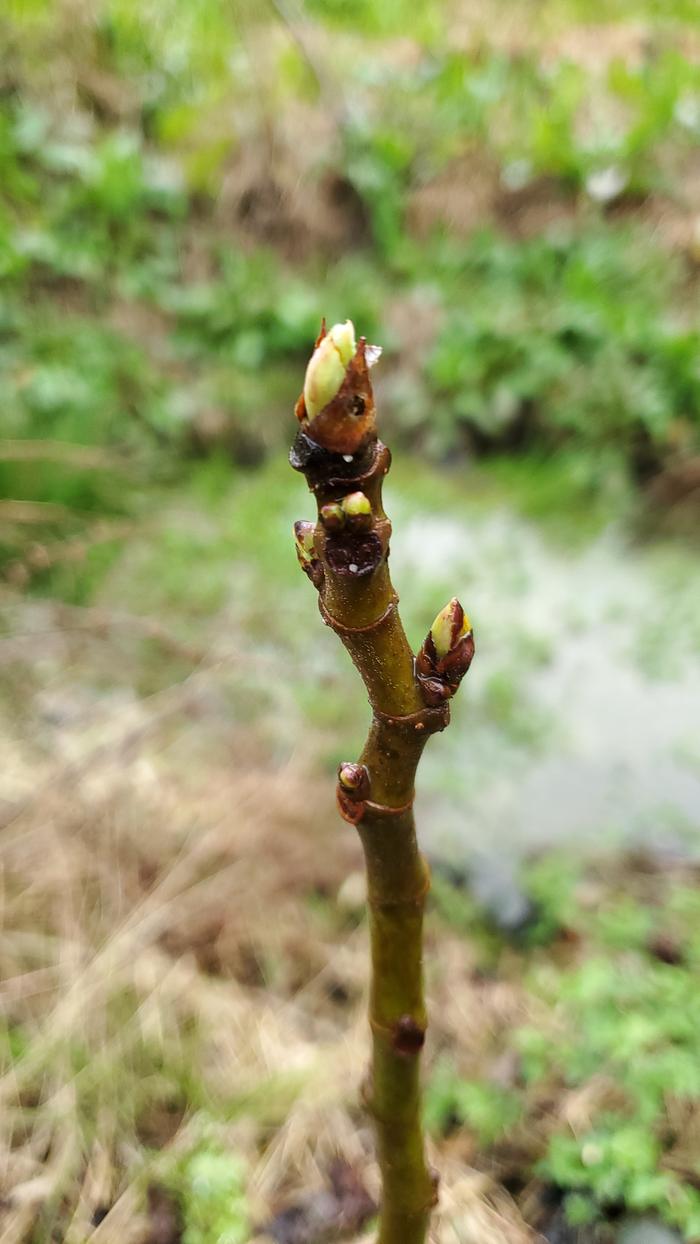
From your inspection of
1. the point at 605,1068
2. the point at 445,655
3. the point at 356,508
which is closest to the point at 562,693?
the point at 605,1068

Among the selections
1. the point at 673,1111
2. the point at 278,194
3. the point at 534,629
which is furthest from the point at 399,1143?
the point at 278,194

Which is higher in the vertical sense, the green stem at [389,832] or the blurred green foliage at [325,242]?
the blurred green foliage at [325,242]

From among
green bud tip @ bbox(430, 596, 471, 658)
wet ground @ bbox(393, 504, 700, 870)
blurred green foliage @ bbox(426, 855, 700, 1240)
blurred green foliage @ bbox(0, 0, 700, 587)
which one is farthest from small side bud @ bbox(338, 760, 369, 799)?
blurred green foliage @ bbox(0, 0, 700, 587)

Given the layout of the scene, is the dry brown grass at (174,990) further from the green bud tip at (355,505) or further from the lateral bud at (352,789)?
the green bud tip at (355,505)

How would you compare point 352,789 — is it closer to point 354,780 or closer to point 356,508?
point 354,780

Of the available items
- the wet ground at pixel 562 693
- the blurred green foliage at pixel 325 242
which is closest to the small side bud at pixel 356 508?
the wet ground at pixel 562 693

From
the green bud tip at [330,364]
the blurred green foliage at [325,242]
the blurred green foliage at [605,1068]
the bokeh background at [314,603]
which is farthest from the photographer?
the blurred green foliage at [325,242]

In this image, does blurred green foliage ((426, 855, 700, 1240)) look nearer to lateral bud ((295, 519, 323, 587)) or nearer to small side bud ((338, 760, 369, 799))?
small side bud ((338, 760, 369, 799))

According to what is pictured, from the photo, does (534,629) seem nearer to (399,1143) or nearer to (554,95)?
(399,1143)
